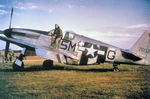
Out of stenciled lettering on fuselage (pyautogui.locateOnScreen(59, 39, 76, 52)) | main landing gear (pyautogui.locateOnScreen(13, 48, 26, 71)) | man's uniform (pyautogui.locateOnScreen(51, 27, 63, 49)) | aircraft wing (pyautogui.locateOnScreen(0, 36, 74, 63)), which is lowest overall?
main landing gear (pyautogui.locateOnScreen(13, 48, 26, 71))

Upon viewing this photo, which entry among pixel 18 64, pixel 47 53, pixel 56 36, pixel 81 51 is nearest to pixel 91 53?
pixel 81 51

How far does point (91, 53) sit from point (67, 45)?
1.14 m

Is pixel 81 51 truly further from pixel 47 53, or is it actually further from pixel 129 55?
pixel 129 55

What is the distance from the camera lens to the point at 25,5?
17.4ft

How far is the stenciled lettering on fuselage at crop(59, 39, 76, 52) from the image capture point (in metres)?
6.09

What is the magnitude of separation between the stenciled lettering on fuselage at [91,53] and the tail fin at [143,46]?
1286 mm

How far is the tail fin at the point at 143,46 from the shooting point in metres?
5.34

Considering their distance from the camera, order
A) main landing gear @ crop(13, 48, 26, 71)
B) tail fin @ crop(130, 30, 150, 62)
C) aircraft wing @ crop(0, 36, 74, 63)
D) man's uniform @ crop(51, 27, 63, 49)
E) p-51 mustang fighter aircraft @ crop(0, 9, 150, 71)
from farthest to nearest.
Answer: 1. main landing gear @ crop(13, 48, 26, 71)
2. man's uniform @ crop(51, 27, 63, 49)
3. p-51 mustang fighter aircraft @ crop(0, 9, 150, 71)
4. aircraft wing @ crop(0, 36, 74, 63)
5. tail fin @ crop(130, 30, 150, 62)

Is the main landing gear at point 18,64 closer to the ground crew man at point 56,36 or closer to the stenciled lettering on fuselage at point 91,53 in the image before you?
the ground crew man at point 56,36

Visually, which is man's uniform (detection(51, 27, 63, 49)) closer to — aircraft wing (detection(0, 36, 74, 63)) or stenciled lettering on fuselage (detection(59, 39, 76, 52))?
stenciled lettering on fuselage (detection(59, 39, 76, 52))

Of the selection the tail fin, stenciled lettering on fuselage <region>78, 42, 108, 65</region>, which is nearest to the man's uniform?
stenciled lettering on fuselage <region>78, 42, 108, 65</region>

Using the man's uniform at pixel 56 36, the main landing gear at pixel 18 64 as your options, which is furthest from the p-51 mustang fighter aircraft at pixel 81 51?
the man's uniform at pixel 56 36

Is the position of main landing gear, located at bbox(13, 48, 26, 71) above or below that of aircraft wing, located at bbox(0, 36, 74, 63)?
below

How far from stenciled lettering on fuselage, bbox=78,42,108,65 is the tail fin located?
4.22 ft
